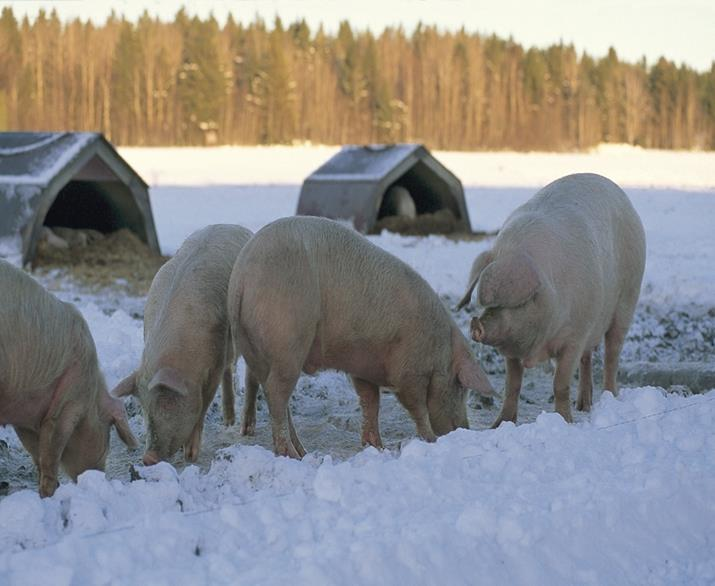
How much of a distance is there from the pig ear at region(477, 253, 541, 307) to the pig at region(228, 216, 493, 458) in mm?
403

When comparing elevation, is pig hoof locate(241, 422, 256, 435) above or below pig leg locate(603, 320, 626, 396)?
below

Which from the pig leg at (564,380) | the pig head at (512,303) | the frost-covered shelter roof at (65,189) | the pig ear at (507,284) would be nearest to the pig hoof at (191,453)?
the pig head at (512,303)

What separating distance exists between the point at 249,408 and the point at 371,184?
387 inches

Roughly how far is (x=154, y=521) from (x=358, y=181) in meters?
12.8

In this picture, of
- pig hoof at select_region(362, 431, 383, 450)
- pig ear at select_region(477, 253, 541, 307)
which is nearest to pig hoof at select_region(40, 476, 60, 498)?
pig hoof at select_region(362, 431, 383, 450)

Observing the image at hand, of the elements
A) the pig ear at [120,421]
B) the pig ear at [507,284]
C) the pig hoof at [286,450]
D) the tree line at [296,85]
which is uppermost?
the tree line at [296,85]

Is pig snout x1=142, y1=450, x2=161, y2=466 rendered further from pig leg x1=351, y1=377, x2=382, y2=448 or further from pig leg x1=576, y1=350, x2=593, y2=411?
pig leg x1=576, y1=350, x2=593, y2=411

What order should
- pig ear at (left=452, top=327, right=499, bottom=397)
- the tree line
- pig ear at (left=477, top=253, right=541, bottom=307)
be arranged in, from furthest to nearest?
→ the tree line
pig ear at (left=452, top=327, right=499, bottom=397)
pig ear at (left=477, top=253, right=541, bottom=307)

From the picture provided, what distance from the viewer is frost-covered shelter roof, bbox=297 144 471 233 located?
53.2 ft

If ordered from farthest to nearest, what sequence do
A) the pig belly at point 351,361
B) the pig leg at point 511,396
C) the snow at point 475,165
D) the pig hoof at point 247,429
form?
the snow at point 475,165 → the pig hoof at point 247,429 → the pig leg at point 511,396 → the pig belly at point 351,361

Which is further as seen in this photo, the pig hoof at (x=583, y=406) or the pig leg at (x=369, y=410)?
the pig hoof at (x=583, y=406)

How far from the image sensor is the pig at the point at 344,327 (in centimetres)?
569

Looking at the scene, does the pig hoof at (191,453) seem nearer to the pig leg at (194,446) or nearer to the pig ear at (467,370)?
the pig leg at (194,446)

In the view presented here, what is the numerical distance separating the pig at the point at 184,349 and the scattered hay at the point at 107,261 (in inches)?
232
